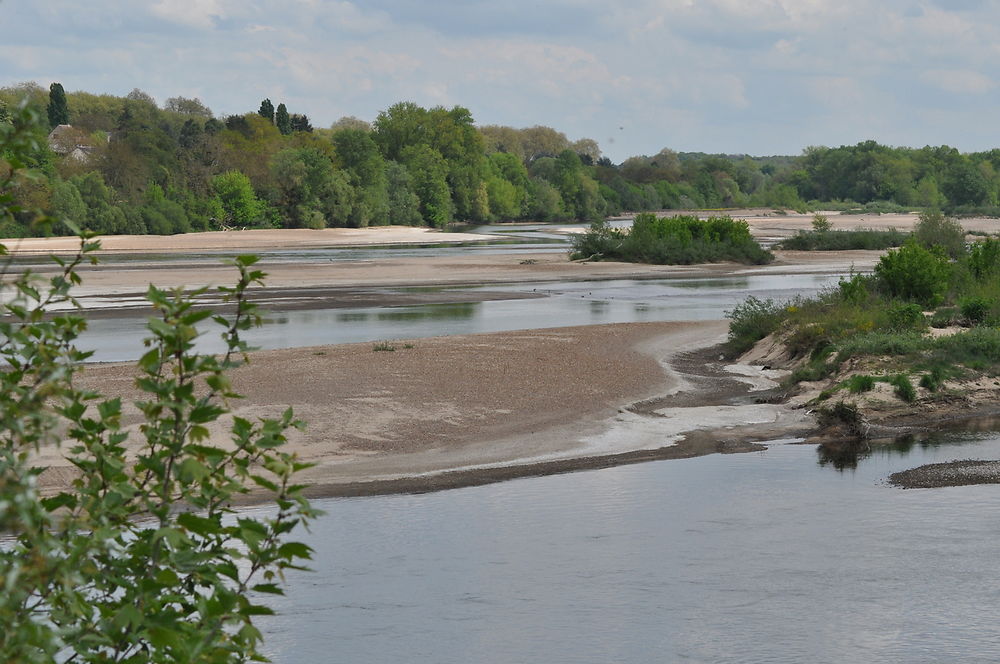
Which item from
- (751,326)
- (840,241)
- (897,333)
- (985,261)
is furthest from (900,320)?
(840,241)

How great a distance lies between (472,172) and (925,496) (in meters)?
121

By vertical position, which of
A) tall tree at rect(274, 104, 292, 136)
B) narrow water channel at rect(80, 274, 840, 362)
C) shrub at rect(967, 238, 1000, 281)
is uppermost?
tall tree at rect(274, 104, 292, 136)

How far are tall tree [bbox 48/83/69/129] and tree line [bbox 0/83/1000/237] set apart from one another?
0.24 meters

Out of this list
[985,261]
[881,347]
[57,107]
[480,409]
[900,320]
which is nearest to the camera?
[480,409]

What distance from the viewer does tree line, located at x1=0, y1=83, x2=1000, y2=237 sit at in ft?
297

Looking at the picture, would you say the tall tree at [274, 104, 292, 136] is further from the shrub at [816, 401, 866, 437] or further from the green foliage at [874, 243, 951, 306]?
the shrub at [816, 401, 866, 437]

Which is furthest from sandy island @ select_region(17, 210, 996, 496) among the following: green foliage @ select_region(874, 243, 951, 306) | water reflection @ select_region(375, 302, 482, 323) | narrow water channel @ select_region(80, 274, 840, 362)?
water reflection @ select_region(375, 302, 482, 323)

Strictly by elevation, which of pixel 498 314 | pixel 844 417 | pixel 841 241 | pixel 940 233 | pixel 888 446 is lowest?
pixel 888 446

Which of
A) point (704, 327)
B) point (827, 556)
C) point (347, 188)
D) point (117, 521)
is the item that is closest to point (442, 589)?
point (827, 556)

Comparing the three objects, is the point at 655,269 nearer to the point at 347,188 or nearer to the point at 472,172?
the point at 347,188

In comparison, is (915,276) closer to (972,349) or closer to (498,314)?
(972,349)

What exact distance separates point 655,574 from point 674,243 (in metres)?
50.4

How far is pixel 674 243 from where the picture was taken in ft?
201

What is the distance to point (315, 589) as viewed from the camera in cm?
1144
